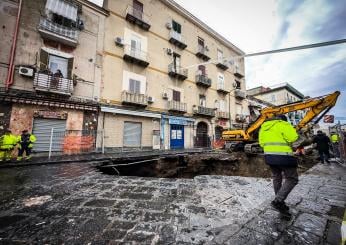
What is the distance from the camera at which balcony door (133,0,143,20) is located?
45.0 feet

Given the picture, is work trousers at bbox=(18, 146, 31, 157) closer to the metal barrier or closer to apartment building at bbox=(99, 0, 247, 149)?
the metal barrier

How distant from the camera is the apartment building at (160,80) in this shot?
12.3 m

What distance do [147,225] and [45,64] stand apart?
11981mm

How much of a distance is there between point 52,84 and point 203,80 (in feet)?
45.2

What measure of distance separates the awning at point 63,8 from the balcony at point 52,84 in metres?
4.41

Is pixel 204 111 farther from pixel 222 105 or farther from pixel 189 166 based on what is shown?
pixel 189 166

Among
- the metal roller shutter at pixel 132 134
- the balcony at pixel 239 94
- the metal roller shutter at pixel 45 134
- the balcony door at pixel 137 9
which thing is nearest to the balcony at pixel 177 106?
the metal roller shutter at pixel 132 134

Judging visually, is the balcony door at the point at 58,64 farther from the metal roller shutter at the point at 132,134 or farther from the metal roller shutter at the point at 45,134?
the metal roller shutter at the point at 132,134

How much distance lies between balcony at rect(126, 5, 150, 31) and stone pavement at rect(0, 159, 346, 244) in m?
14.0

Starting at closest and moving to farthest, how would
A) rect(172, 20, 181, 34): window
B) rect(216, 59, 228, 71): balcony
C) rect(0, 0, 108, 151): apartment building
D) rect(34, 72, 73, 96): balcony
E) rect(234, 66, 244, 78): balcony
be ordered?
rect(0, 0, 108, 151): apartment building
rect(34, 72, 73, 96): balcony
rect(172, 20, 181, 34): window
rect(216, 59, 228, 71): balcony
rect(234, 66, 244, 78): balcony

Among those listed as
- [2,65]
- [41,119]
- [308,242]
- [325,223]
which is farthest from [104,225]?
[2,65]

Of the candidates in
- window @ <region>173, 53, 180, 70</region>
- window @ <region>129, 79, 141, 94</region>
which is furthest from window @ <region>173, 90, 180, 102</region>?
window @ <region>129, 79, 141, 94</region>

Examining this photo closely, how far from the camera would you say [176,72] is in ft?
51.1

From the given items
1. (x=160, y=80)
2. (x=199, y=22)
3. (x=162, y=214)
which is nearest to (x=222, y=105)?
(x=160, y=80)
